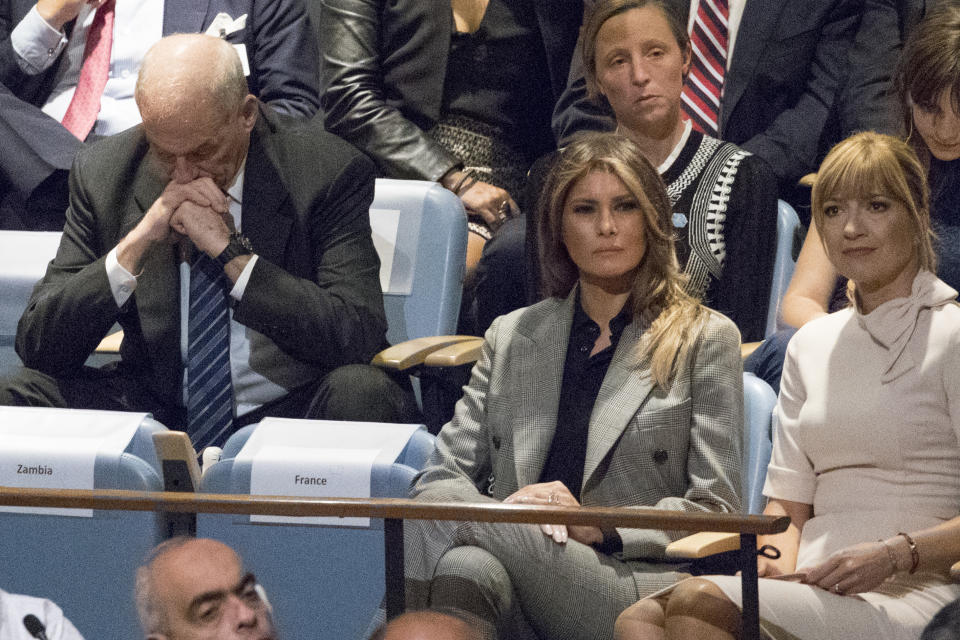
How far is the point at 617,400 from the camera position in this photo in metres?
1.75

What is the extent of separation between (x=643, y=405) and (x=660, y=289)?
A: 0.60 feet

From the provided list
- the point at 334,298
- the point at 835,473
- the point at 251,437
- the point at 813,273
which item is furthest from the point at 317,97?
the point at 835,473

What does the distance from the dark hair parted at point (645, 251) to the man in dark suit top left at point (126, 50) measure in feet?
3.48

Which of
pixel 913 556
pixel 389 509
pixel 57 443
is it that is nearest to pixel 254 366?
pixel 57 443

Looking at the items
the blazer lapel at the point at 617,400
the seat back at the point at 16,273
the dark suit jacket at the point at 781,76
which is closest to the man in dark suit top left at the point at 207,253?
the seat back at the point at 16,273

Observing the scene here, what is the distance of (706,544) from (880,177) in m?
0.72

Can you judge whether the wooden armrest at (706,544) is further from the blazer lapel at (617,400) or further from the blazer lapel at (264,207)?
the blazer lapel at (264,207)

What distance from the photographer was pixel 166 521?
1.24m

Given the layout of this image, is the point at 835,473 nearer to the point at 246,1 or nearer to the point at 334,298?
the point at 334,298

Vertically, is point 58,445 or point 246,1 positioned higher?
point 246,1

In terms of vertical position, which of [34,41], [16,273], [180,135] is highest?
[34,41]

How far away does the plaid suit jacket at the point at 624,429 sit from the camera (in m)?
1.70

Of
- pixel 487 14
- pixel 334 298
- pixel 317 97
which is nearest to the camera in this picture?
pixel 334 298

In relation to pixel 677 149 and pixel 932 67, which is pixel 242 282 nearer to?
pixel 677 149
